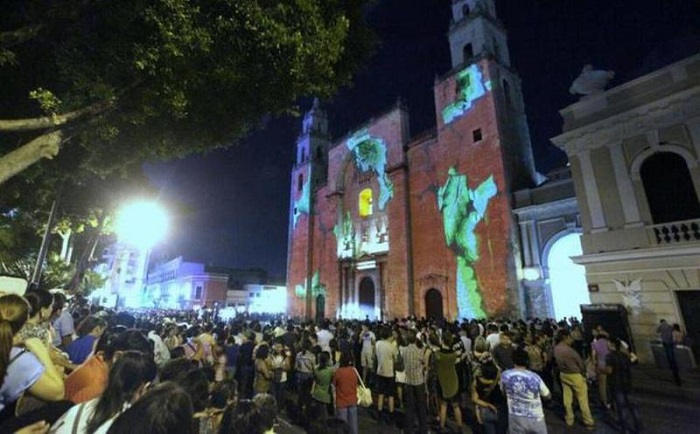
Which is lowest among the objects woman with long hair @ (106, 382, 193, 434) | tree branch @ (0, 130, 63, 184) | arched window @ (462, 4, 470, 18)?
woman with long hair @ (106, 382, 193, 434)

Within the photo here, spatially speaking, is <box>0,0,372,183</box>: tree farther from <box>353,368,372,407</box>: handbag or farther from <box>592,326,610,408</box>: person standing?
<box>592,326,610,408</box>: person standing

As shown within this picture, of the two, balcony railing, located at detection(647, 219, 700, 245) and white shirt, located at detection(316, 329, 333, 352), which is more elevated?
balcony railing, located at detection(647, 219, 700, 245)

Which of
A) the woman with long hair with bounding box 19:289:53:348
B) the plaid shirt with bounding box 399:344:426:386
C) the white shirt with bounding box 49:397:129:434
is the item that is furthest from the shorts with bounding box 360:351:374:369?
the white shirt with bounding box 49:397:129:434

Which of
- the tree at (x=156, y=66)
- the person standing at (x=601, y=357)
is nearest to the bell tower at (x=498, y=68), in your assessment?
the person standing at (x=601, y=357)

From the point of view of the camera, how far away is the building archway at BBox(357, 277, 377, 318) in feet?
82.3

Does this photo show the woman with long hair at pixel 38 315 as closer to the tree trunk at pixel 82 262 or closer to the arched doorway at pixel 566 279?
the tree trunk at pixel 82 262

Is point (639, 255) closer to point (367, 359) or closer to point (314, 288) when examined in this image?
point (367, 359)

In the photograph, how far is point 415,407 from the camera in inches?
249

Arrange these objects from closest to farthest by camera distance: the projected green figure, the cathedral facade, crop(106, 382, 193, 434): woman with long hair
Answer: crop(106, 382, 193, 434): woman with long hair, the cathedral facade, the projected green figure

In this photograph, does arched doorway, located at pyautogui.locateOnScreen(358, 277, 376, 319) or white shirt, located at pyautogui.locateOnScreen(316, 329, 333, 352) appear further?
arched doorway, located at pyautogui.locateOnScreen(358, 277, 376, 319)

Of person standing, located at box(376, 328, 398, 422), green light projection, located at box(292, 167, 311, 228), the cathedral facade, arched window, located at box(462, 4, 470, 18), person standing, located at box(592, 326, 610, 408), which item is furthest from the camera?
green light projection, located at box(292, 167, 311, 228)

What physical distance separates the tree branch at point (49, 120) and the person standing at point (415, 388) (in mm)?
6543

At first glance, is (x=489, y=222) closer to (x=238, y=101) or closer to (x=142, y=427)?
(x=238, y=101)

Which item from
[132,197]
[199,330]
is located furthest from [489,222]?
[132,197]
